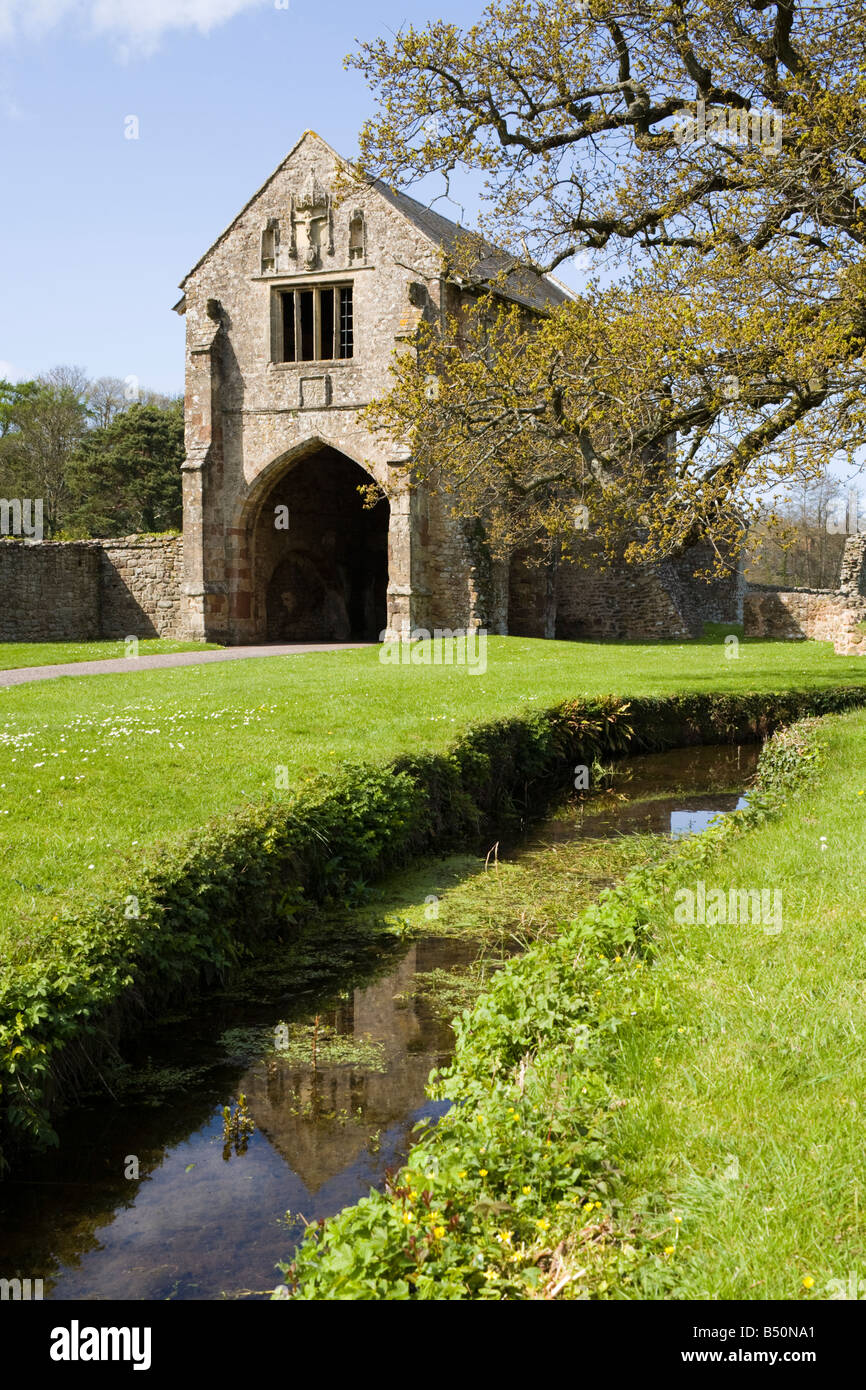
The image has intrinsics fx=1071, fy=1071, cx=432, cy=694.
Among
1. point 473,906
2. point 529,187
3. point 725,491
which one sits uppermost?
point 529,187

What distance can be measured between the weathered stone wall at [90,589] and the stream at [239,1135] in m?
21.4

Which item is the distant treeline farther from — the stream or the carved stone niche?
the stream

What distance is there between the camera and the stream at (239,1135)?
4.27m

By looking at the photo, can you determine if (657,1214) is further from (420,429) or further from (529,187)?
(529,187)

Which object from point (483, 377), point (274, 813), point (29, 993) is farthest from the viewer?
point (483, 377)

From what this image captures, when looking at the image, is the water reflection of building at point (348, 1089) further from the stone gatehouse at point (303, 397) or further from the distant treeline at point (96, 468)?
the distant treeline at point (96, 468)

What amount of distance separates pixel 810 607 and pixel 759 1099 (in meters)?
29.9

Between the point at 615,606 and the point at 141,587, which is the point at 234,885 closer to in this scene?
the point at 141,587

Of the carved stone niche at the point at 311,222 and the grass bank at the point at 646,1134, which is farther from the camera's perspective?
the carved stone niche at the point at 311,222

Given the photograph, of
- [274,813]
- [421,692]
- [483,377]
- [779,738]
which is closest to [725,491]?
[779,738]

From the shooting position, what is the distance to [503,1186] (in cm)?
362

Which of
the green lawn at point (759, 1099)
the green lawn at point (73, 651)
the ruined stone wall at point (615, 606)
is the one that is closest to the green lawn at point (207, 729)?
the green lawn at point (759, 1099)
